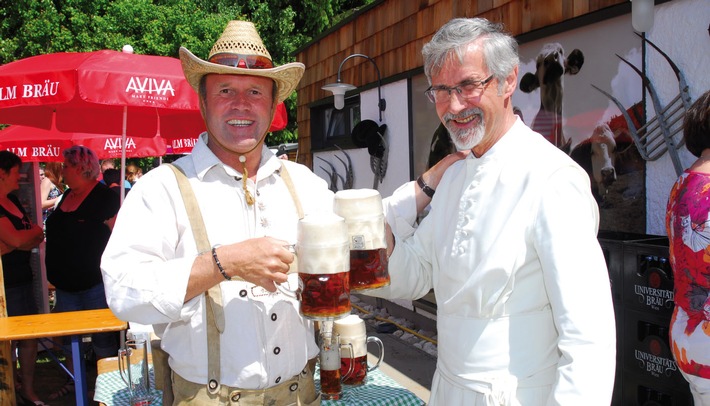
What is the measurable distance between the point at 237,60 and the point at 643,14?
2.42m

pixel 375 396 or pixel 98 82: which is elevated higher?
pixel 98 82

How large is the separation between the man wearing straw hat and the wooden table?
185cm

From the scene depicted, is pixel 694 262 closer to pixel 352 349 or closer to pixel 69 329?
pixel 352 349

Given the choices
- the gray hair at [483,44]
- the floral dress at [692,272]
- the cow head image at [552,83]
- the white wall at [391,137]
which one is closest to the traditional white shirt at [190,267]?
the gray hair at [483,44]

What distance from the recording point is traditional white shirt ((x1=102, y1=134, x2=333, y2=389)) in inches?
59.1

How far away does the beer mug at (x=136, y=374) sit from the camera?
233 cm

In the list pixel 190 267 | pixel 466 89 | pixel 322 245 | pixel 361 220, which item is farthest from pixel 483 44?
pixel 190 267

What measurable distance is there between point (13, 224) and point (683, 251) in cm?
456

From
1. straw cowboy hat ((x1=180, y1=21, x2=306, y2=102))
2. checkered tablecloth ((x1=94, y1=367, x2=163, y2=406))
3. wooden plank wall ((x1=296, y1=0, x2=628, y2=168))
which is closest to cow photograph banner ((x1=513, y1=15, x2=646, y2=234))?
wooden plank wall ((x1=296, y1=0, x2=628, y2=168))

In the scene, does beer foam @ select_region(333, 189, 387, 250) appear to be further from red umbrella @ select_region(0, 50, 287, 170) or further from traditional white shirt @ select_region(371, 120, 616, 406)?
red umbrella @ select_region(0, 50, 287, 170)

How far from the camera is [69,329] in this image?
3.25 meters

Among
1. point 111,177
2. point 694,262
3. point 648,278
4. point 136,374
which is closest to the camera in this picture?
point 694,262

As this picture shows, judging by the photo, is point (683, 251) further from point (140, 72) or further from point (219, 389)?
point (140, 72)

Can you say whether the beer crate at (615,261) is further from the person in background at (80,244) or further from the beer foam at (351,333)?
the person in background at (80,244)
